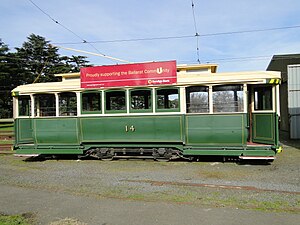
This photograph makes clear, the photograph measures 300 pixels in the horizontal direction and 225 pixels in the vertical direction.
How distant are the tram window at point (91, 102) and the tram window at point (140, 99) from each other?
3.95 feet

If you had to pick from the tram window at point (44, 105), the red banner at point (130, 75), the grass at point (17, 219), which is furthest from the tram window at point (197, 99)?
the grass at point (17, 219)

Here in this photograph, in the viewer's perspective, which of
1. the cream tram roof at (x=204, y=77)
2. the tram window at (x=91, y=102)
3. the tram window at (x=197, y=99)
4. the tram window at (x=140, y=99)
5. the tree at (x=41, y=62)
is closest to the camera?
the cream tram roof at (x=204, y=77)

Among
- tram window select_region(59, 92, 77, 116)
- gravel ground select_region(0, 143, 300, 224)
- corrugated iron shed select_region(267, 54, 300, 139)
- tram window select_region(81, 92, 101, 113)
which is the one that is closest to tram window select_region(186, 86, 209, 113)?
gravel ground select_region(0, 143, 300, 224)

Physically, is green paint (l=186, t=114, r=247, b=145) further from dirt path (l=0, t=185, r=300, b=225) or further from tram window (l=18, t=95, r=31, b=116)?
tram window (l=18, t=95, r=31, b=116)

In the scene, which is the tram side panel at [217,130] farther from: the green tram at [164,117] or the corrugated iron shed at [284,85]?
the corrugated iron shed at [284,85]

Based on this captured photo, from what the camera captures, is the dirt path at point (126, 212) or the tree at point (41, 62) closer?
the dirt path at point (126, 212)

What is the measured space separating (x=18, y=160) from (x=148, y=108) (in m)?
5.51

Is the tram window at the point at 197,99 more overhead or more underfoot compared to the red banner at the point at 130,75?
more underfoot

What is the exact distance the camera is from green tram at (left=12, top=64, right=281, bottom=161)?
8.84 meters

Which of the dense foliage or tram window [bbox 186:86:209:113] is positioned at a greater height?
the dense foliage

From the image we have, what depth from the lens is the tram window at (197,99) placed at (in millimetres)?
9140

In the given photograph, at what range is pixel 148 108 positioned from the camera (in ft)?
31.5

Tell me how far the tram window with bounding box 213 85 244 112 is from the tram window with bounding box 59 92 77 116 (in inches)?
192

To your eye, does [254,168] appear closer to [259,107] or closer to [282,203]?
[259,107]
